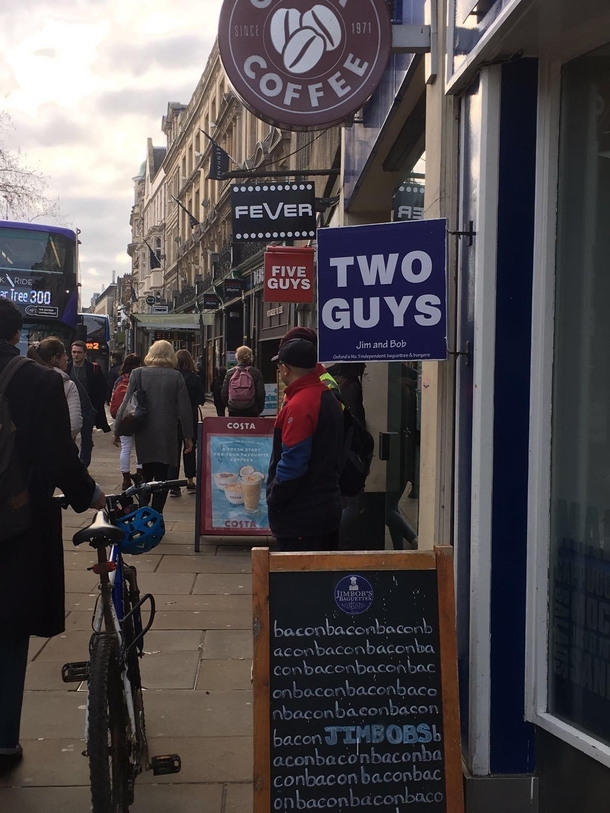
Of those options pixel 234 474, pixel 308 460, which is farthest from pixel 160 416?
pixel 308 460

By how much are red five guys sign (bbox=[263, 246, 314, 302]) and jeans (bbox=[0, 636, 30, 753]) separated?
8.27m

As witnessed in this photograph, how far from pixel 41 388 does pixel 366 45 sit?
224 centimetres

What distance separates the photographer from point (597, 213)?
3154mm

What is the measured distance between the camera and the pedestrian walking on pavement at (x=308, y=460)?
14.4ft

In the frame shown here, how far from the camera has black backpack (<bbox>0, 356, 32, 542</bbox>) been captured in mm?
3439

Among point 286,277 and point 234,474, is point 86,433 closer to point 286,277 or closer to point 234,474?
point 286,277

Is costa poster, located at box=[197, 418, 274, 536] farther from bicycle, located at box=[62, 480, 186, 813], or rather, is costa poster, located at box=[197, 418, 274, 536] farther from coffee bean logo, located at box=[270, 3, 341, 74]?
bicycle, located at box=[62, 480, 186, 813]

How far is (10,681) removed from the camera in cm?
358

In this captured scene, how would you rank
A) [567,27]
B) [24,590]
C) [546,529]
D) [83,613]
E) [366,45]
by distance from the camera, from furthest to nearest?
[83,613] < [366,45] < [24,590] < [546,529] < [567,27]

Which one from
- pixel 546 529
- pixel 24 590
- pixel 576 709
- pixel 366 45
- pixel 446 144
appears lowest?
pixel 576 709

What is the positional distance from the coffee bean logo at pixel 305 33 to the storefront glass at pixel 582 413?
1.42m

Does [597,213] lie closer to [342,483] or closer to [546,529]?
[546,529]

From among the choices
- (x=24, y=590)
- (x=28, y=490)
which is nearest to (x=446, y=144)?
(x=28, y=490)

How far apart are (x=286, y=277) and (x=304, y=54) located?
23.9ft
